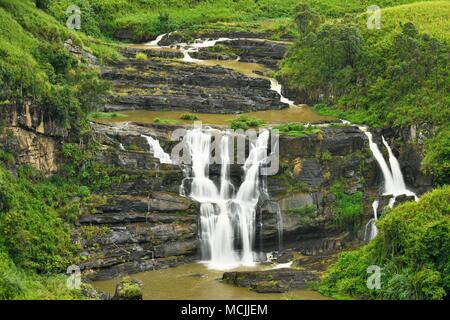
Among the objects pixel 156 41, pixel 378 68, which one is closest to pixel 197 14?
pixel 156 41

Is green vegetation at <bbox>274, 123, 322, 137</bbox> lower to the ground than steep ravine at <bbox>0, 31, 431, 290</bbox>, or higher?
higher

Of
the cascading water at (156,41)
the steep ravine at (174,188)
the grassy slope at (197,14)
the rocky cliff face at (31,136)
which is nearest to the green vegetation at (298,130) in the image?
the steep ravine at (174,188)

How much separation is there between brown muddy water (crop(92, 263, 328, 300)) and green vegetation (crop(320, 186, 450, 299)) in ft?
5.05

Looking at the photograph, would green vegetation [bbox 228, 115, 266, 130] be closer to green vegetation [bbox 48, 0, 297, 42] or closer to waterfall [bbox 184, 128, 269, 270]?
waterfall [bbox 184, 128, 269, 270]

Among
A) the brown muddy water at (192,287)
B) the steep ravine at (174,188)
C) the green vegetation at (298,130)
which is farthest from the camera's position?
the green vegetation at (298,130)

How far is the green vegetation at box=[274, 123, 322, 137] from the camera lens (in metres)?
49.5

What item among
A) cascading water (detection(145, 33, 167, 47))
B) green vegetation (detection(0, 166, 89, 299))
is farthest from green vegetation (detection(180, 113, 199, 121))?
cascading water (detection(145, 33, 167, 47))

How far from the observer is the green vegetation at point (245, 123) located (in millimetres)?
50594

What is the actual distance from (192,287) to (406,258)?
880cm

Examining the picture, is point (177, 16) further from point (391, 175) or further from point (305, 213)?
point (305, 213)

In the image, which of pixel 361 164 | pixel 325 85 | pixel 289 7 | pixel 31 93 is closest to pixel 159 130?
pixel 31 93

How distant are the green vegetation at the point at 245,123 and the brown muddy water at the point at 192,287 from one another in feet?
29.5

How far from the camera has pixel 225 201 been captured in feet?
154

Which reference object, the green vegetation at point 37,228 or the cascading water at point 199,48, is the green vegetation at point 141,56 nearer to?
the cascading water at point 199,48
